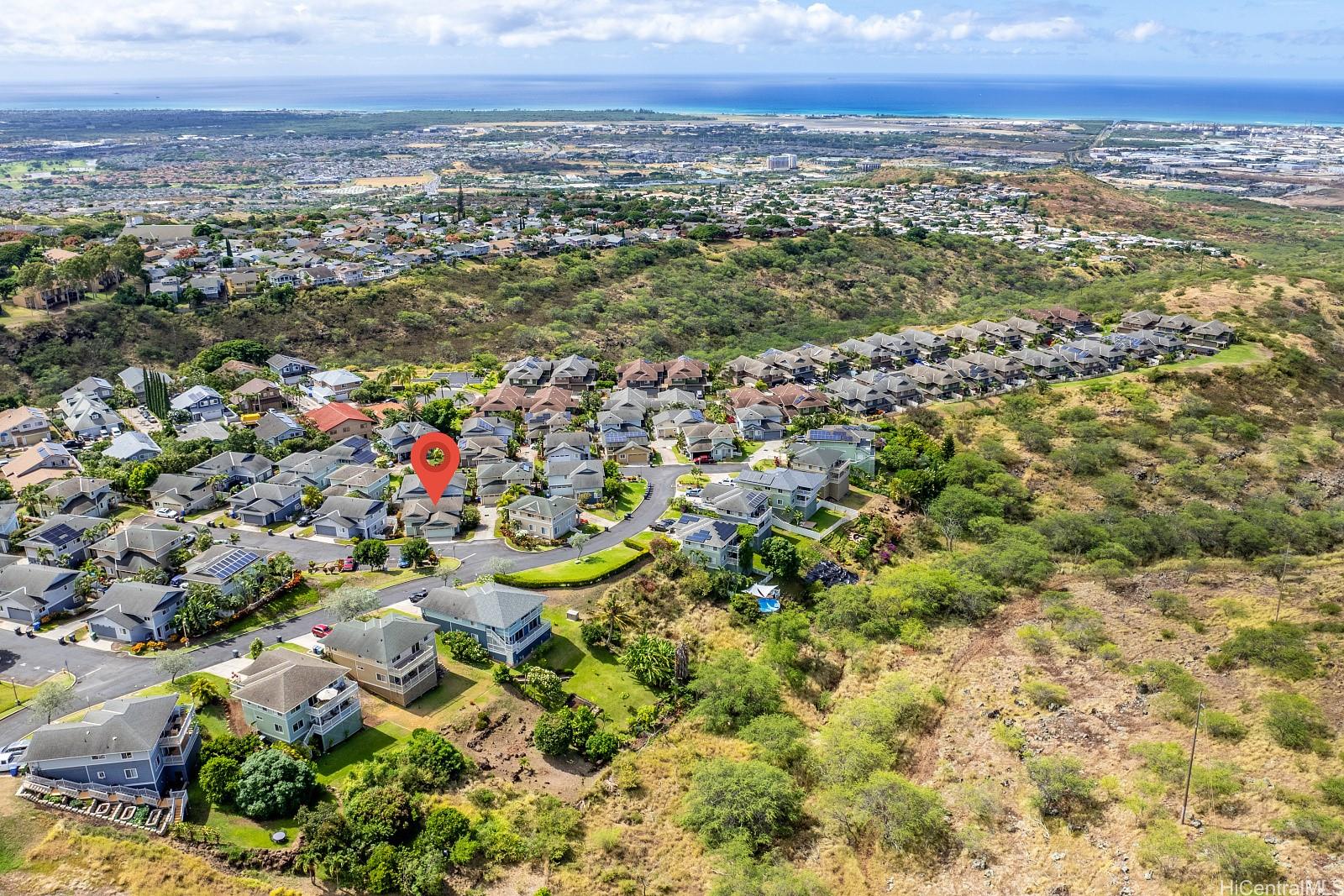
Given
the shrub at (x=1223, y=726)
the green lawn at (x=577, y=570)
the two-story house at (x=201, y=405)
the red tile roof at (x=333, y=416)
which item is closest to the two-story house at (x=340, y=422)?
the red tile roof at (x=333, y=416)

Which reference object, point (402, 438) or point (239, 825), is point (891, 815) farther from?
point (402, 438)

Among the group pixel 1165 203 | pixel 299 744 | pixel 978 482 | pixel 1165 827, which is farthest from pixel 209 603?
pixel 1165 203

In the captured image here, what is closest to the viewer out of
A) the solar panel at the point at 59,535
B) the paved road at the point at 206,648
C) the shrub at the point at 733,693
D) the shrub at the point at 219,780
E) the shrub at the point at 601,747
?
the shrub at the point at 219,780

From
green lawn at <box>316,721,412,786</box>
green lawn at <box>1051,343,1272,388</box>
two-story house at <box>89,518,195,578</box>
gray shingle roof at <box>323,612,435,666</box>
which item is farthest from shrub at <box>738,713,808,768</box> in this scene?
green lawn at <box>1051,343,1272,388</box>

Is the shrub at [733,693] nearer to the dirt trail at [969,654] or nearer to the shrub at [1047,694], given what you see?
the dirt trail at [969,654]

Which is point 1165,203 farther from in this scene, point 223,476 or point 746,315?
point 223,476

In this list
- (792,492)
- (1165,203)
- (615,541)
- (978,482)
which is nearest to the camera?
(615,541)
